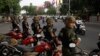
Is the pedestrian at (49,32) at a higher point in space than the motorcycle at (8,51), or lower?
higher

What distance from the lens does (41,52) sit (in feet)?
39.3

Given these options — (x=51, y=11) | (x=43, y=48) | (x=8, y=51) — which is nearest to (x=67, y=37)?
(x=43, y=48)

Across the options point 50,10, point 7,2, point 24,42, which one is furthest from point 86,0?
point 50,10

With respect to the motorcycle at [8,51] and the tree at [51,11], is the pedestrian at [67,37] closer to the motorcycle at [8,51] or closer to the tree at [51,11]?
the motorcycle at [8,51]

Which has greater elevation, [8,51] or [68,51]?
[68,51]

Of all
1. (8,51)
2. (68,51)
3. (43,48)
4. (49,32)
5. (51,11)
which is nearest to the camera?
(68,51)

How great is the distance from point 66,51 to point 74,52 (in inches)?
7.6

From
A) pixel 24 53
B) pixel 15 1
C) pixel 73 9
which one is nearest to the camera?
pixel 24 53

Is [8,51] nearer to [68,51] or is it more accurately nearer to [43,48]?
[43,48]

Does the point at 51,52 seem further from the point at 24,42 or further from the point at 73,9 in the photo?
the point at 73,9

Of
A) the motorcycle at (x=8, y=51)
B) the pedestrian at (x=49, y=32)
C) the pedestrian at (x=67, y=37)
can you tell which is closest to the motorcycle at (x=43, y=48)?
the pedestrian at (x=49, y=32)

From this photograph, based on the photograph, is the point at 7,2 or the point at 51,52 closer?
the point at 51,52

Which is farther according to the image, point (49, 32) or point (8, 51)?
point (8, 51)

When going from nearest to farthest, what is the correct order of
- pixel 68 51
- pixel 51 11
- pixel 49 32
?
1. pixel 68 51
2. pixel 49 32
3. pixel 51 11
